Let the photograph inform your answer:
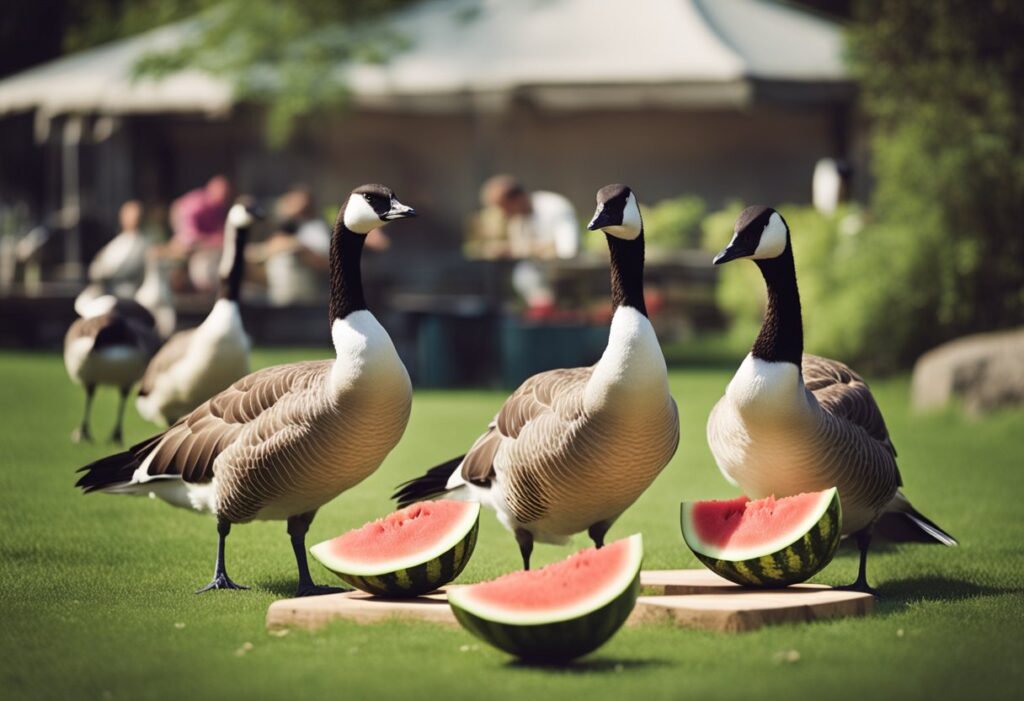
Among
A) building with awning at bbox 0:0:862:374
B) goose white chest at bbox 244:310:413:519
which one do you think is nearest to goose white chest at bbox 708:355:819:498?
goose white chest at bbox 244:310:413:519

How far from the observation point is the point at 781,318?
21.9 feet

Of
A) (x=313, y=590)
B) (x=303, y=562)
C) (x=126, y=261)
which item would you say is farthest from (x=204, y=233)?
(x=313, y=590)

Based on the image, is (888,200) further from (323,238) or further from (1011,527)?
(1011,527)

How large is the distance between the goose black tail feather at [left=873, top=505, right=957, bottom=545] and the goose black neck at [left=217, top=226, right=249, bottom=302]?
15.3ft

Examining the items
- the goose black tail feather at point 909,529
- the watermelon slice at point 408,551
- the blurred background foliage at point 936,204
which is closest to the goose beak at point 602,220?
the watermelon slice at point 408,551

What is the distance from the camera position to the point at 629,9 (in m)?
23.9

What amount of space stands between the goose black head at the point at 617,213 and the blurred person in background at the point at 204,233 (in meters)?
14.6

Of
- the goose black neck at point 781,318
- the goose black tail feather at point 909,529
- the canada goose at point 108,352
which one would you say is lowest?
the canada goose at point 108,352

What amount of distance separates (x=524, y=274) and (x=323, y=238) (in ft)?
9.06

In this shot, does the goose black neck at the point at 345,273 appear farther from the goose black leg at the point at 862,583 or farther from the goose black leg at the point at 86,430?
the goose black leg at the point at 86,430

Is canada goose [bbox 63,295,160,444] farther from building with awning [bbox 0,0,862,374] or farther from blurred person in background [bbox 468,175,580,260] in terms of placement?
building with awning [bbox 0,0,862,374]

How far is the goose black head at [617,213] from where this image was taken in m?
6.39

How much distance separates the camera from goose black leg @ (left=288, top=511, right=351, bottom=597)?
669cm

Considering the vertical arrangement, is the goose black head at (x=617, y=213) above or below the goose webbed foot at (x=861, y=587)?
above
